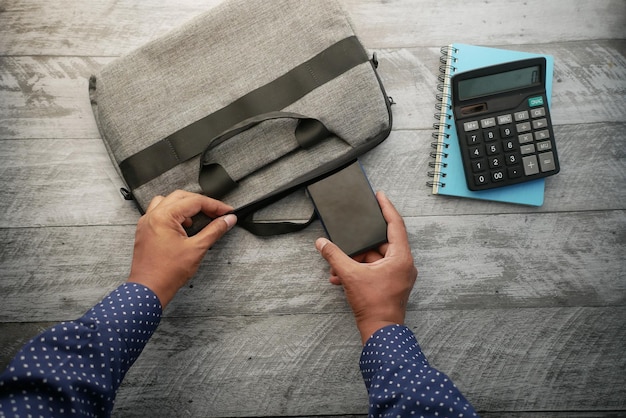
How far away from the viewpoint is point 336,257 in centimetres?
68

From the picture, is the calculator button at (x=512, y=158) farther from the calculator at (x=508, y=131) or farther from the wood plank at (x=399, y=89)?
the wood plank at (x=399, y=89)

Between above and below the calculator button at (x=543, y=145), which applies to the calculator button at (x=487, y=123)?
above

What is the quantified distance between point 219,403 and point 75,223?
389 millimetres

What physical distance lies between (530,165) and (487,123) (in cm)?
10

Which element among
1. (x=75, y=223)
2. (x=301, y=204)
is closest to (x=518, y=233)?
(x=301, y=204)

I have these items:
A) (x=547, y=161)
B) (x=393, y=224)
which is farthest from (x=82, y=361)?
(x=547, y=161)

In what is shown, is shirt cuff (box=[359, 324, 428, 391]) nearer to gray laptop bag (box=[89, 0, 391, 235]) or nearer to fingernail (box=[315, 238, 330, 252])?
fingernail (box=[315, 238, 330, 252])

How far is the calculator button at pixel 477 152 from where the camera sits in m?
0.75

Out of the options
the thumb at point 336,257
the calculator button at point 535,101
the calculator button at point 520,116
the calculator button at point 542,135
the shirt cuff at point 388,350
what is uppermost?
the calculator button at point 535,101

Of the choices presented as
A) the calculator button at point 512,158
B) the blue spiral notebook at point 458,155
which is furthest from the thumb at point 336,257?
the calculator button at point 512,158

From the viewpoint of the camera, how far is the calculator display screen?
2.42 ft

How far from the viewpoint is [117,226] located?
30.5 inches

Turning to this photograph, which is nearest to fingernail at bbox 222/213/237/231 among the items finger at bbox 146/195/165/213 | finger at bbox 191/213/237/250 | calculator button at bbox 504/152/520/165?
finger at bbox 191/213/237/250

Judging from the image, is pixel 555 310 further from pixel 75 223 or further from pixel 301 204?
pixel 75 223
